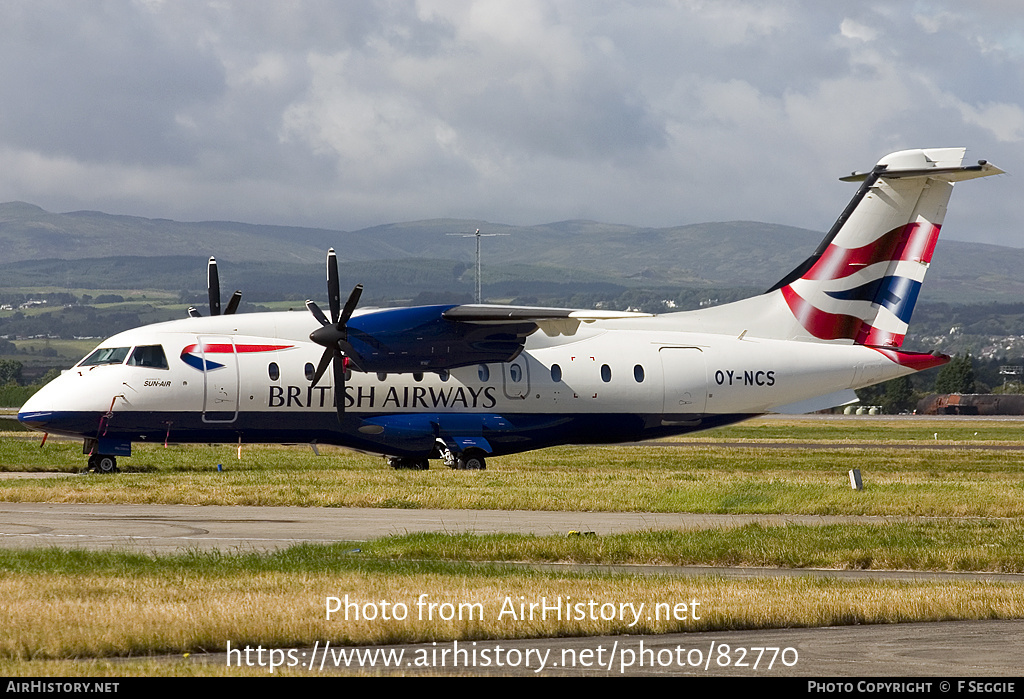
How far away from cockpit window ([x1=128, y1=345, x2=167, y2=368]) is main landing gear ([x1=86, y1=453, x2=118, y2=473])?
8.62 feet

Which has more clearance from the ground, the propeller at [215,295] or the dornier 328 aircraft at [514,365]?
the propeller at [215,295]

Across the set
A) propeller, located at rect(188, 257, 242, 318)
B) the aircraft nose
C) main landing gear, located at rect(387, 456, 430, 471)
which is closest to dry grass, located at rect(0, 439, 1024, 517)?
main landing gear, located at rect(387, 456, 430, 471)

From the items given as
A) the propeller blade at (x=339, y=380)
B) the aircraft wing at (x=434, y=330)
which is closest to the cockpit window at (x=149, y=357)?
the propeller blade at (x=339, y=380)

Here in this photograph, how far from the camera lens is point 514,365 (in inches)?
1481

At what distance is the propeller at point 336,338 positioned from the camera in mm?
33906

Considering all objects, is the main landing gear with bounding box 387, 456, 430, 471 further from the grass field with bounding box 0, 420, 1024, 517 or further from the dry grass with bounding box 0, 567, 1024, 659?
the dry grass with bounding box 0, 567, 1024, 659

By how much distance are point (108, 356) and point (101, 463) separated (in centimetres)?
289

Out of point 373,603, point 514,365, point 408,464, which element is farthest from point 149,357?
point 373,603

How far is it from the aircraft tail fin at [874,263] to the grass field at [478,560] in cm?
458

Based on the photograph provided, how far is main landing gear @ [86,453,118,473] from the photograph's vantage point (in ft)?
115

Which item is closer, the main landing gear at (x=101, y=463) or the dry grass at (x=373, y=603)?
the dry grass at (x=373, y=603)

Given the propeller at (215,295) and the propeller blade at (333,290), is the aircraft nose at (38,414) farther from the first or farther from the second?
the propeller blade at (333,290)

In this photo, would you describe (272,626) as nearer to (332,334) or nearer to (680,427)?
(332,334)

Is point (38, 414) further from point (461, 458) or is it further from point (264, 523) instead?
point (264, 523)
